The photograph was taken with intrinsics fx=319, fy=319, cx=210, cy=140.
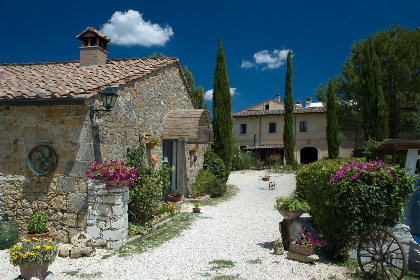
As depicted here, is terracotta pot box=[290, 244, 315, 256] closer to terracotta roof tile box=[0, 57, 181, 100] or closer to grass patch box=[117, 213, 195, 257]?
grass patch box=[117, 213, 195, 257]

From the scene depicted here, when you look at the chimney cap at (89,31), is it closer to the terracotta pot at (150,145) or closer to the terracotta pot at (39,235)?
the terracotta pot at (150,145)

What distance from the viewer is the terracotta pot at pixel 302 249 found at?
219 inches

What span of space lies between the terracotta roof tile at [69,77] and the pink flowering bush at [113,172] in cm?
143

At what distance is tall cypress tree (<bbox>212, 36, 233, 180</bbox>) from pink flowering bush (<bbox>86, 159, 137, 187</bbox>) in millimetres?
8937

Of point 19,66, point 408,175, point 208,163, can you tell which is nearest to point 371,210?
point 408,175

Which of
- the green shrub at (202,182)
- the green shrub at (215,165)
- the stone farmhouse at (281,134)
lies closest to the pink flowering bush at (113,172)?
the green shrub at (202,182)

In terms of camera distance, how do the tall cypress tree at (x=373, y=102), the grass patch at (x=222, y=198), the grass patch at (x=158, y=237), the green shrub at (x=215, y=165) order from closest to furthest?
the grass patch at (x=158, y=237) < the grass patch at (x=222, y=198) < the green shrub at (x=215, y=165) < the tall cypress tree at (x=373, y=102)

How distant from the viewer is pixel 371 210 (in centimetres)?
514

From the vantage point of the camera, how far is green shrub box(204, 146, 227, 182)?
1439 cm

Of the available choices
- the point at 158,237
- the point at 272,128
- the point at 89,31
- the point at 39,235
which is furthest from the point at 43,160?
the point at 272,128

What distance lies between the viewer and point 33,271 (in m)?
4.62

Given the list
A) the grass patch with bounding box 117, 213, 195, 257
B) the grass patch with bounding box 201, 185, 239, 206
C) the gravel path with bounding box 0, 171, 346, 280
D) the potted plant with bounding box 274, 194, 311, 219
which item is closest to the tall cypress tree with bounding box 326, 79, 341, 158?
the grass patch with bounding box 201, 185, 239, 206

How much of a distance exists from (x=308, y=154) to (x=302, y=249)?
29352 millimetres

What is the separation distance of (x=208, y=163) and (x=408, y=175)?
985 cm
